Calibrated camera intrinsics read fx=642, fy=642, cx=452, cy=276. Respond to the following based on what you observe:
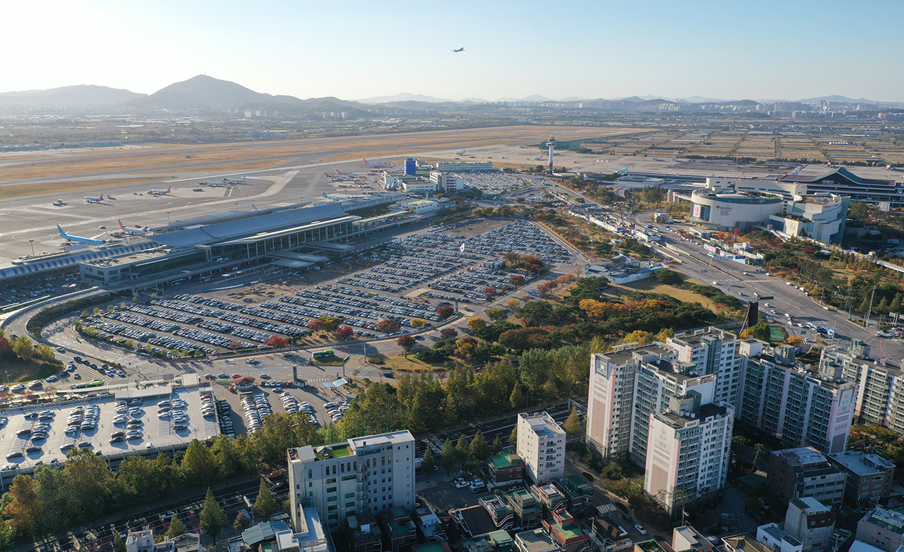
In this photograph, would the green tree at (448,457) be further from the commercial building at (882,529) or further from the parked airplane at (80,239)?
the parked airplane at (80,239)

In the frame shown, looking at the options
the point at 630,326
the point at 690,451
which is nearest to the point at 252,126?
the point at 630,326

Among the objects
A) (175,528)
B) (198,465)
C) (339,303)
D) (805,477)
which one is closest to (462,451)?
(198,465)

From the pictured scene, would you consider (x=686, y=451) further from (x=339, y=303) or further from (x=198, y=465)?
(x=339, y=303)

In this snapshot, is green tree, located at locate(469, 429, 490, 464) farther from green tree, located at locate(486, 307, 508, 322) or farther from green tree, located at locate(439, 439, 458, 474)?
green tree, located at locate(486, 307, 508, 322)

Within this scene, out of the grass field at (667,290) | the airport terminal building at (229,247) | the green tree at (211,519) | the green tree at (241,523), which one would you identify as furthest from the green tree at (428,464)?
the airport terminal building at (229,247)

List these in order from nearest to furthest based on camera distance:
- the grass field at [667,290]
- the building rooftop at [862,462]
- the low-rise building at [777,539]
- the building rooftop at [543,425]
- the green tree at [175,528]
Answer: the low-rise building at [777,539], the green tree at [175,528], the building rooftop at [862,462], the building rooftop at [543,425], the grass field at [667,290]

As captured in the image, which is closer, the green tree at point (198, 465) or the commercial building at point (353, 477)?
the commercial building at point (353, 477)

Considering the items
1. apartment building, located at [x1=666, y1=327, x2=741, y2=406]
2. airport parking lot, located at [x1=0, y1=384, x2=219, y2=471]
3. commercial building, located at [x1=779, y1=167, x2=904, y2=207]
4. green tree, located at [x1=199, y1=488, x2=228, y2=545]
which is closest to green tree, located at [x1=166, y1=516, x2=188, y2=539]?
green tree, located at [x1=199, y1=488, x2=228, y2=545]
